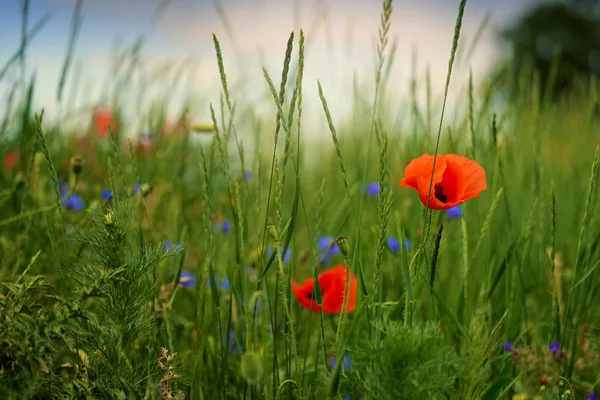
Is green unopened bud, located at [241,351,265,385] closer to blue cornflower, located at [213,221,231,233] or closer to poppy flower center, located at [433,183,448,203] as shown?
poppy flower center, located at [433,183,448,203]

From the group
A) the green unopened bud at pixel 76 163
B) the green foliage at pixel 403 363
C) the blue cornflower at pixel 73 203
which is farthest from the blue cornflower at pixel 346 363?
the blue cornflower at pixel 73 203

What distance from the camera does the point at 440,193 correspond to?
3.51ft

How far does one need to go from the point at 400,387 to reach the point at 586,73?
1726 centimetres

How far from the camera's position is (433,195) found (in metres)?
0.98

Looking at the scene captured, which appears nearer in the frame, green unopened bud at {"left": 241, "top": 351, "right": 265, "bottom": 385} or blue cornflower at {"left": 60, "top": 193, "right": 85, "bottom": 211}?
green unopened bud at {"left": 241, "top": 351, "right": 265, "bottom": 385}

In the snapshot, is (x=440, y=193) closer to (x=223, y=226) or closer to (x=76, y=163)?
(x=76, y=163)

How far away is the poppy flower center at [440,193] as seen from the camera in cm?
106

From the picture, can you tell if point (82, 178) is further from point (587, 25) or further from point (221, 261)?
point (587, 25)

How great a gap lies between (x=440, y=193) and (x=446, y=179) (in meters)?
0.03

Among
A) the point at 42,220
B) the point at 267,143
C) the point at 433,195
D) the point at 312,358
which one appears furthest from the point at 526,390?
the point at 267,143

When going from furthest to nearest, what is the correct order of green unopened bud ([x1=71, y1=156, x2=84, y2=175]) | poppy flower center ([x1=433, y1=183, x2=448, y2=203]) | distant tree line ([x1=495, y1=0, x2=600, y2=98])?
distant tree line ([x1=495, y1=0, x2=600, y2=98]) → green unopened bud ([x1=71, y1=156, x2=84, y2=175]) → poppy flower center ([x1=433, y1=183, x2=448, y2=203])

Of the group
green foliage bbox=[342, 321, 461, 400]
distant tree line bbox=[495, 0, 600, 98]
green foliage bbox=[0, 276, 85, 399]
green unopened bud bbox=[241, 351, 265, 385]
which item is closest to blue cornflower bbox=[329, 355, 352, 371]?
green foliage bbox=[342, 321, 461, 400]

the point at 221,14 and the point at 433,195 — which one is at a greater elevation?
the point at 221,14

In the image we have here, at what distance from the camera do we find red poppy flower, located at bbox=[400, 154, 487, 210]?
0.98 m
